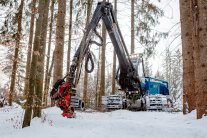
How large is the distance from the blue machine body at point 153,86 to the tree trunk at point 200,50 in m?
5.93

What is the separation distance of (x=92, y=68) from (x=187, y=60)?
3.06 meters

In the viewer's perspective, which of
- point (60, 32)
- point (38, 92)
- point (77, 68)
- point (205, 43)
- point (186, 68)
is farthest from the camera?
point (60, 32)

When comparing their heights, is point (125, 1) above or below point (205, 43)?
above

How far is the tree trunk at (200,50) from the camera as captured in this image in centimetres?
414

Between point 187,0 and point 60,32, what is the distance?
→ 5394 mm

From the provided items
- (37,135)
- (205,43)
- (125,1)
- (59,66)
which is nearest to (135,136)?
(37,135)

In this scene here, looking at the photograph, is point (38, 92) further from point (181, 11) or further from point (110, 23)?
point (181, 11)

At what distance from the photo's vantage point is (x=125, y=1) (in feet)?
44.0

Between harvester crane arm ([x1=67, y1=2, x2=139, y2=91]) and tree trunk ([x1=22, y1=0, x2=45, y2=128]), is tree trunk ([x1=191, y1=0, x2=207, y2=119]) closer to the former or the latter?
harvester crane arm ([x1=67, y1=2, x2=139, y2=91])

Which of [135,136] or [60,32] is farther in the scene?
[60,32]

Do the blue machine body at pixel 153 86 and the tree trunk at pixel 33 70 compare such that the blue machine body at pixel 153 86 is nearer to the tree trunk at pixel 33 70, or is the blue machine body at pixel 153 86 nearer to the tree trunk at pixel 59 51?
the tree trunk at pixel 59 51

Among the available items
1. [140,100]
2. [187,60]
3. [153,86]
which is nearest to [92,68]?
[187,60]

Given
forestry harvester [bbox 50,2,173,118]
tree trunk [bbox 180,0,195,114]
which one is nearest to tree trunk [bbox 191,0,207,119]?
tree trunk [bbox 180,0,195,114]

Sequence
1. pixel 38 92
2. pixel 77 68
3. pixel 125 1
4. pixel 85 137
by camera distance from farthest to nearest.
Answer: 1. pixel 125 1
2. pixel 77 68
3. pixel 38 92
4. pixel 85 137
